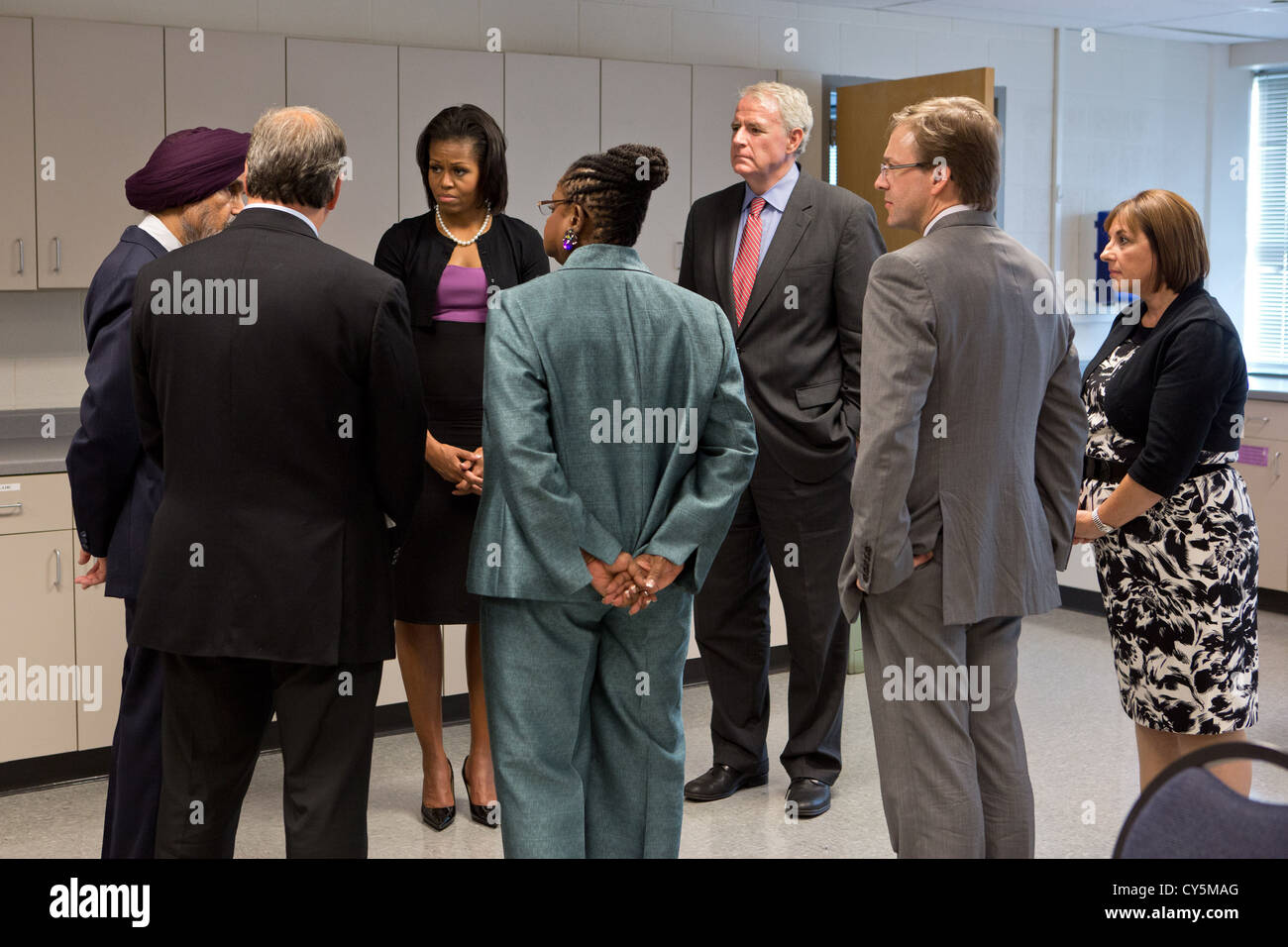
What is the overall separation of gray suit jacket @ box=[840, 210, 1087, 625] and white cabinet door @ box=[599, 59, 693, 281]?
101 inches

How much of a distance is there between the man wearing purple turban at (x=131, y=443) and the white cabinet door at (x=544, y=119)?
205cm

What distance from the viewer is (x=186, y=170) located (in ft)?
8.13

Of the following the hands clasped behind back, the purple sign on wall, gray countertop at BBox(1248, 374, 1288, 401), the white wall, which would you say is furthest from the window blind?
the hands clasped behind back

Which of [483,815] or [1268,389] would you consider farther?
[1268,389]

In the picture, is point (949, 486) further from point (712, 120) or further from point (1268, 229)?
point (1268, 229)

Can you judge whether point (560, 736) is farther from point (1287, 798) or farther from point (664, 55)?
point (664, 55)

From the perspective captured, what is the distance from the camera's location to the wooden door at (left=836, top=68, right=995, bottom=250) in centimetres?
491

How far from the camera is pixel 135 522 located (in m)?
2.45

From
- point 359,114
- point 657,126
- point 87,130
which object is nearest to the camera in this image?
point 87,130

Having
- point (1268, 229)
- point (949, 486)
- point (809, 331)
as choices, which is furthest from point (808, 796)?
point (1268, 229)

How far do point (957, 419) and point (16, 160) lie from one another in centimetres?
285

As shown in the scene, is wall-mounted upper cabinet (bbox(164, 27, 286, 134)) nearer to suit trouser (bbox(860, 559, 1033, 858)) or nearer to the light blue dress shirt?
the light blue dress shirt

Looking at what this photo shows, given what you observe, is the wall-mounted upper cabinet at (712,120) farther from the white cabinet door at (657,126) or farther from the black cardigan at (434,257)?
the black cardigan at (434,257)

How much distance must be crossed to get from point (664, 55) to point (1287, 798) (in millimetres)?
3390
